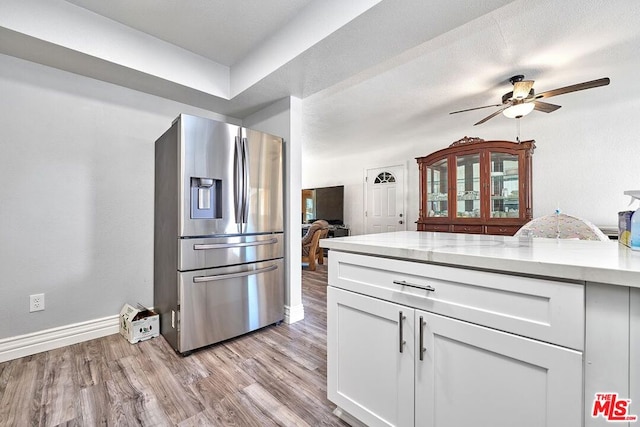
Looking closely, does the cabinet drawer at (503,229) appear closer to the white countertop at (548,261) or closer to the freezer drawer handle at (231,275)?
the white countertop at (548,261)

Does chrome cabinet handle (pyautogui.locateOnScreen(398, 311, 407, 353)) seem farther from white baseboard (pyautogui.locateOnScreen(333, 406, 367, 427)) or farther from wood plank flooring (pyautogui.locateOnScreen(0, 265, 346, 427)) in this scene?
wood plank flooring (pyautogui.locateOnScreen(0, 265, 346, 427))

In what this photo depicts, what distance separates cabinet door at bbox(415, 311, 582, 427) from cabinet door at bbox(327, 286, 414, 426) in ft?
0.18

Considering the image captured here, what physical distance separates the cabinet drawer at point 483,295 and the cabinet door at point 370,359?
0.08 m

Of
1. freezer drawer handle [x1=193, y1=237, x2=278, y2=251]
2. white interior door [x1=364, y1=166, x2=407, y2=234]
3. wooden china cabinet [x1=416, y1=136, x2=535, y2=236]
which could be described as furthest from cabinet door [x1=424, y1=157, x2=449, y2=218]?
freezer drawer handle [x1=193, y1=237, x2=278, y2=251]

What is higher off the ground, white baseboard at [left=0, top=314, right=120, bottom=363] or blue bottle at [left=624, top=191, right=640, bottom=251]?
blue bottle at [left=624, top=191, right=640, bottom=251]

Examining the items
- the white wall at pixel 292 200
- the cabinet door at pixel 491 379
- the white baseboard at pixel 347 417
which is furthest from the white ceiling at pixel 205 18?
the white baseboard at pixel 347 417

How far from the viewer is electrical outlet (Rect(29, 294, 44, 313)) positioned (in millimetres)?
1968

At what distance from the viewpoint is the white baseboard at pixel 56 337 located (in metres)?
1.88

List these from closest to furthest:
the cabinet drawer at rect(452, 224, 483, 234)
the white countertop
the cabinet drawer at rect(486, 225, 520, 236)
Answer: the white countertop
the cabinet drawer at rect(486, 225, 520, 236)
the cabinet drawer at rect(452, 224, 483, 234)

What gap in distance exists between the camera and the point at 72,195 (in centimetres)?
214

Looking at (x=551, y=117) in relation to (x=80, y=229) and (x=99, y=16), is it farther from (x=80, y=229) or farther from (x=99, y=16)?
(x=80, y=229)

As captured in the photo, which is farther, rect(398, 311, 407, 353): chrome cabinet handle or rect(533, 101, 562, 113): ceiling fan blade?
rect(533, 101, 562, 113): ceiling fan blade

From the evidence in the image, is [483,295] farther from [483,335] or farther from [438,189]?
[438,189]

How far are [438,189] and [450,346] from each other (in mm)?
3834
